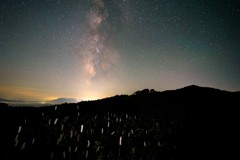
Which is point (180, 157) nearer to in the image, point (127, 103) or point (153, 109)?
point (153, 109)

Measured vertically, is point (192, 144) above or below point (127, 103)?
below

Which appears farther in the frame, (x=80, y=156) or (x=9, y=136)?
(x=9, y=136)

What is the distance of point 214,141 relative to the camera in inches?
293

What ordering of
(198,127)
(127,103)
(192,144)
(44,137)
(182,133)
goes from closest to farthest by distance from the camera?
(44,137) → (192,144) → (182,133) → (198,127) → (127,103)

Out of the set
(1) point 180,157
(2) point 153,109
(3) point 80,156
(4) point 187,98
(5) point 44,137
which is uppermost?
(4) point 187,98

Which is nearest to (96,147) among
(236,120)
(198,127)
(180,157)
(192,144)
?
(180,157)

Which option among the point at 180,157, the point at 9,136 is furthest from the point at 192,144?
the point at 9,136

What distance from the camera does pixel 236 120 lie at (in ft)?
32.7

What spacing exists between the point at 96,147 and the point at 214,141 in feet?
18.3

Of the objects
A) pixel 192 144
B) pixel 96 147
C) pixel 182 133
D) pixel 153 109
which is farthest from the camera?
pixel 153 109

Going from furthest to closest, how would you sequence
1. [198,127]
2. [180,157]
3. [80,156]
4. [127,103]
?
[127,103] < [198,127] < [180,157] < [80,156]

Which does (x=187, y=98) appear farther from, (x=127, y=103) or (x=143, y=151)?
(x=143, y=151)

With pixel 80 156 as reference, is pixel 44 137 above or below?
above

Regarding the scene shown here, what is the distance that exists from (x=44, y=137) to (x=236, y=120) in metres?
10.7
